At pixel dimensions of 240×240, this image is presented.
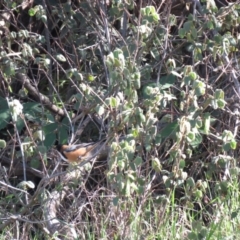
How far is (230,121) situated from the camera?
16.3ft

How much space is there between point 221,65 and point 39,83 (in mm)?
1534

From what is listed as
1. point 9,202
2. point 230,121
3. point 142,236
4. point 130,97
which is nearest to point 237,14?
point 230,121

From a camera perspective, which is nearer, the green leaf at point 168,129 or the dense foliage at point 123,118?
the dense foliage at point 123,118

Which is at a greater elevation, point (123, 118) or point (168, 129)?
point (123, 118)

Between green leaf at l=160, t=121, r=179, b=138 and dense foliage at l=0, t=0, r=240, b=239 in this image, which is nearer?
dense foliage at l=0, t=0, r=240, b=239

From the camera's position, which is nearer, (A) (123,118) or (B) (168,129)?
(A) (123,118)

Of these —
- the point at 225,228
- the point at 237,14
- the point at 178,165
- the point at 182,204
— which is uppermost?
the point at 237,14

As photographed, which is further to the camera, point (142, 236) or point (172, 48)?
point (172, 48)

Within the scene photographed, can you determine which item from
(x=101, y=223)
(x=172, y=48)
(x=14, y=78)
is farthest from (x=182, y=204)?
(x=14, y=78)

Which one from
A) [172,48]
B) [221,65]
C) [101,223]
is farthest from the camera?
[172,48]

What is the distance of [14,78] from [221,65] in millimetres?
1486

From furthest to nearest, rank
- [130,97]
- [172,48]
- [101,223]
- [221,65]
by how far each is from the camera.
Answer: [172,48] → [221,65] → [101,223] → [130,97]

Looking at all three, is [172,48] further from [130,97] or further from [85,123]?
[130,97]

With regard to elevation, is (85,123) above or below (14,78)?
below
